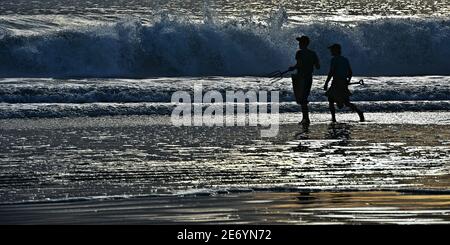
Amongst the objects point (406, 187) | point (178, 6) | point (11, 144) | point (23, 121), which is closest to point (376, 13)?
point (178, 6)

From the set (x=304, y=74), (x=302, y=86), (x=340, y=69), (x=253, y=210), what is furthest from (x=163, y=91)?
(x=253, y=210)

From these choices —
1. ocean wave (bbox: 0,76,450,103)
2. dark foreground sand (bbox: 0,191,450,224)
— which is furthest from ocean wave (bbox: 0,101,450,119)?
dark foreground sand (bbox: 0,191,450,224)

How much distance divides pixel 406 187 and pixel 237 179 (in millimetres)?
1893

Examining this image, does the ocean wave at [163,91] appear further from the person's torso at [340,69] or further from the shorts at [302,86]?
the person's torso at [340,69]

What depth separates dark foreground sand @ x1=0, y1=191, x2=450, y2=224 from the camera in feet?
33.1

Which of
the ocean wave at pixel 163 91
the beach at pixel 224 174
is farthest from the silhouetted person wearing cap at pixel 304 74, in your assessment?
the ocean wave at pixel 163 91

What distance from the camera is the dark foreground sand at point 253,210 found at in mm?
10078

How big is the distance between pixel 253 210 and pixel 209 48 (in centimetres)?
2612

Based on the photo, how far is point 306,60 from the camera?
1952cm

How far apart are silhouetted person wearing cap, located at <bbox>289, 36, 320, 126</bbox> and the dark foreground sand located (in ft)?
26.4

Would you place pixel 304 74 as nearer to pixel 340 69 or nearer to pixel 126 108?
pixel 340 69
